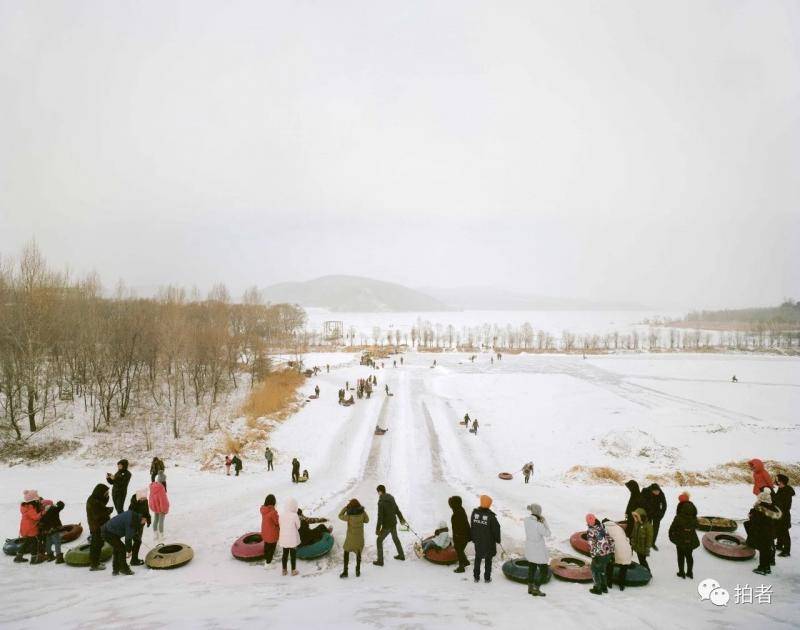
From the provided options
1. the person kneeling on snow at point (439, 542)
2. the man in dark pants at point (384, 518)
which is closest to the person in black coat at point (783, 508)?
the person kneeling on snow at point (439, 542)

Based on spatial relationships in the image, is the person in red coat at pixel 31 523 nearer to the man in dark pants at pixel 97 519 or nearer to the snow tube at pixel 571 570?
the man in dark pants at pixel 97 519

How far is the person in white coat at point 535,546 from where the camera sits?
769 cm

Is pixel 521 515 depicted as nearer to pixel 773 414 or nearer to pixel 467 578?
pixel 467 578

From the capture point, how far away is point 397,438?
27297 millimetres

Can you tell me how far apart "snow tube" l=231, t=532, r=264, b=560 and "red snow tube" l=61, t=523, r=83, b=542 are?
3.97 metres

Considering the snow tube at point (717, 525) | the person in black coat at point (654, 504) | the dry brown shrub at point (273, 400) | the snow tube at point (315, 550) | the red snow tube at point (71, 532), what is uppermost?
the person in black coat at point (654, 504)

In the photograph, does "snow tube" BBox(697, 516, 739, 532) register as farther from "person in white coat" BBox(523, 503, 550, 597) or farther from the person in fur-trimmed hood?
"person in white coat" BBox(523, 503, 550, 597)

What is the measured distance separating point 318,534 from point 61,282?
3639cm

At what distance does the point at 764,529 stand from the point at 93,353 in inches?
1532

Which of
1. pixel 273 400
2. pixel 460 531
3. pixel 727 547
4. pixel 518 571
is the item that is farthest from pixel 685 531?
pixel 273 400

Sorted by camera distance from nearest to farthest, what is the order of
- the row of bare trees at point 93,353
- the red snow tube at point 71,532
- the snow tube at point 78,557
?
the snow tube at point 78,557 < the red snow tube at point 71,532 < the row of bare trees at point 93,353

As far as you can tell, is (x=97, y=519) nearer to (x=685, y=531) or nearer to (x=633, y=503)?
(x=633, y=503)

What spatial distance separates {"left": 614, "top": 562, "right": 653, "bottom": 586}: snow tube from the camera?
27.1 ft

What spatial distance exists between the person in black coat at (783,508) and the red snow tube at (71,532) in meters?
16.1
